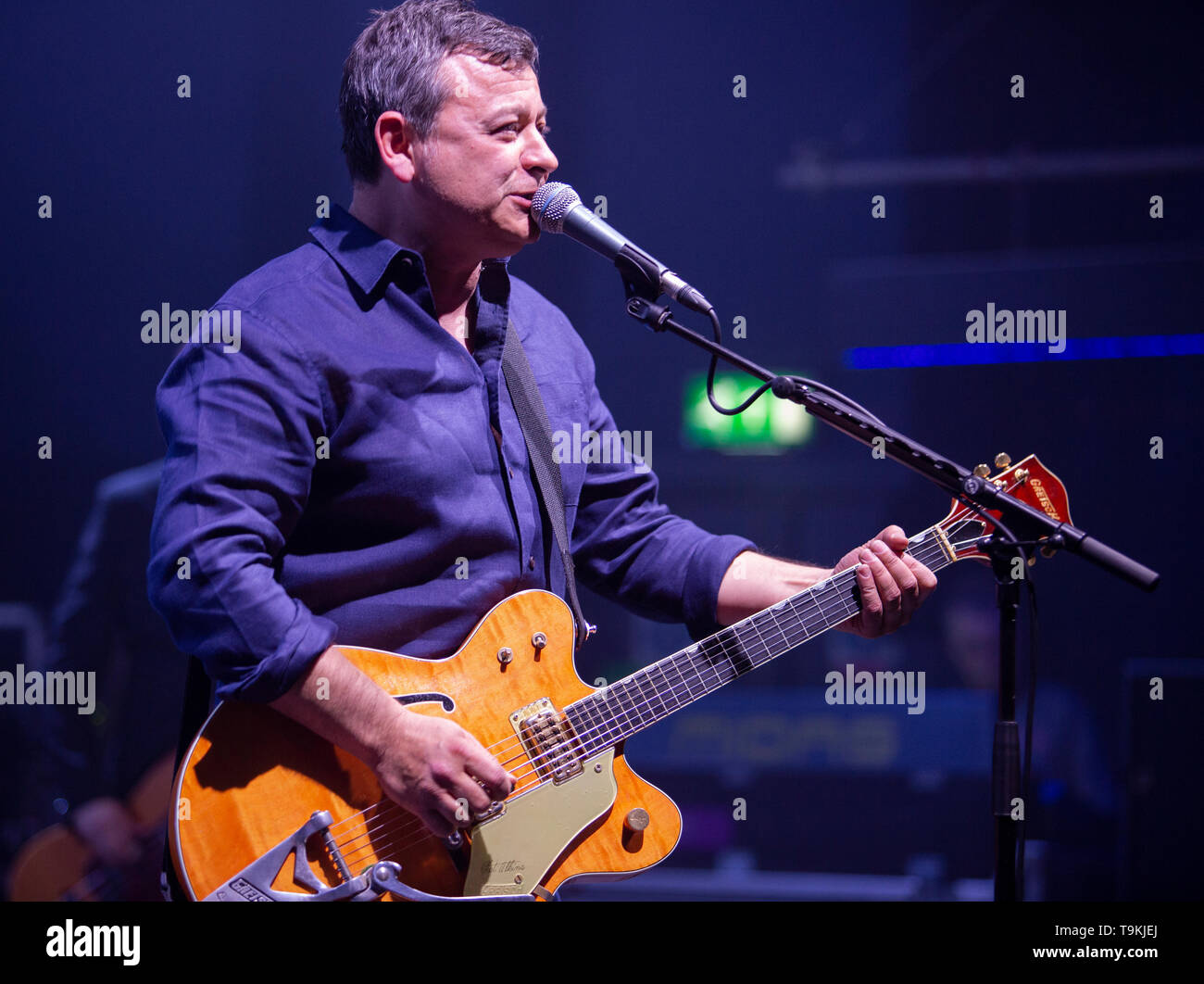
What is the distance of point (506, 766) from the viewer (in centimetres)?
182

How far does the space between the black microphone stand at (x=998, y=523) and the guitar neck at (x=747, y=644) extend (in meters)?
0.21

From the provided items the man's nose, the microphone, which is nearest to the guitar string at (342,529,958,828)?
the microphone

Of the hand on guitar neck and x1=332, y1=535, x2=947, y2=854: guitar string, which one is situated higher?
the hand on guitar neck

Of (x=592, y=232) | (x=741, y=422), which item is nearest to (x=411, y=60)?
(x=592, y=232)

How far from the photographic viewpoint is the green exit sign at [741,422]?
3.07m

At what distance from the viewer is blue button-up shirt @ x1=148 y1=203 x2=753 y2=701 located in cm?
165

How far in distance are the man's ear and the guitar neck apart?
1.01 meters

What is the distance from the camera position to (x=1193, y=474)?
9.68 ft
